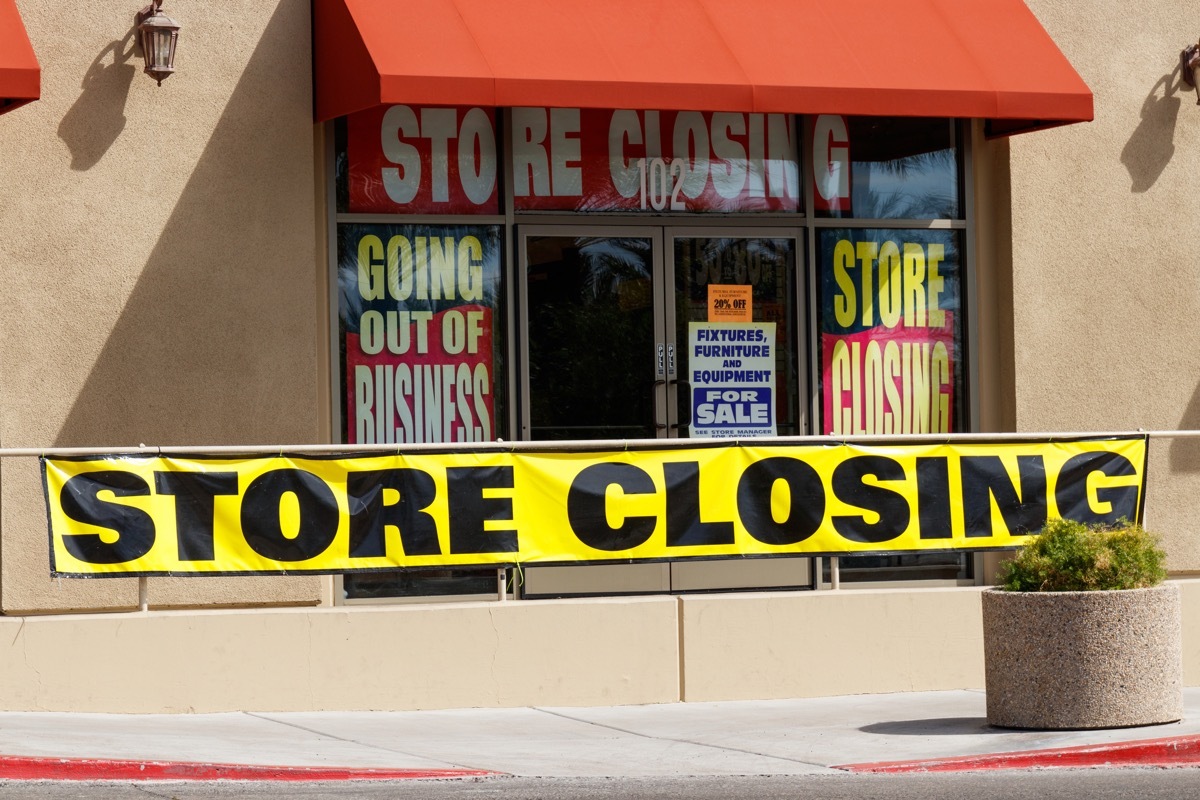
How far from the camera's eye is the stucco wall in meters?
12.2

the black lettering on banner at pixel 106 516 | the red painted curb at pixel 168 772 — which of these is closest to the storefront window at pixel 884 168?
the black lettering on banner at pixel 106 516

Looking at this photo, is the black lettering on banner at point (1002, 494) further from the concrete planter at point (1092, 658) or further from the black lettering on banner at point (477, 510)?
the black lettering on banner at point (477, 510)

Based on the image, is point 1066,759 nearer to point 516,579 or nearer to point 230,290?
point 516,579

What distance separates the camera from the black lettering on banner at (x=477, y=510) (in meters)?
10.1

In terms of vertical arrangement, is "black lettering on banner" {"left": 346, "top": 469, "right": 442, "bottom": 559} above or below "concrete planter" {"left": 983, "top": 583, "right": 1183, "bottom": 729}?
above

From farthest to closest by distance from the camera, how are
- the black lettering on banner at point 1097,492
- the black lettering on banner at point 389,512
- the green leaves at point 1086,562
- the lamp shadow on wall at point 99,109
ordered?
1. the black lettering on banner at point 1097,492
2. the lamp shadow on wall at point 99,109
3. the black lettering on banner at point 389,512
4. the green leaves at point 1086,562

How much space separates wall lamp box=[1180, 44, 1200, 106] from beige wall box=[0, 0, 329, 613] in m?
6.27

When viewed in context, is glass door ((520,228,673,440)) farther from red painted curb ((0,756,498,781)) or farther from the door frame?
red painted curb ((0,756,498,781))

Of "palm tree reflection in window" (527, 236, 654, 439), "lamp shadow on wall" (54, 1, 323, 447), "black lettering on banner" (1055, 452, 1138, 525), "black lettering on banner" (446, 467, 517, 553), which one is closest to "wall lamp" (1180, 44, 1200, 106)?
"black lettering on banner" (1055, 452, 1138, 525)

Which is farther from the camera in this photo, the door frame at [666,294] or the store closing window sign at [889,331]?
the store closing window sign at [889,331]

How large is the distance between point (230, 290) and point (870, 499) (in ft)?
13.7

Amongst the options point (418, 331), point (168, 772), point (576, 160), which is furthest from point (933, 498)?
point (168, 772)

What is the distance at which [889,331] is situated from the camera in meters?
12.3

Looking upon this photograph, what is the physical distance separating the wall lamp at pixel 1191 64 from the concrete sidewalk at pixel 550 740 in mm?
4694
